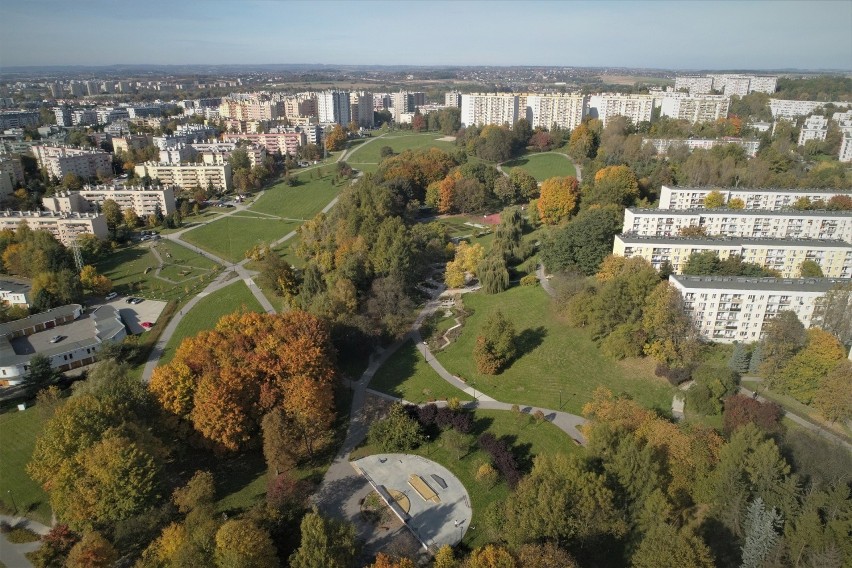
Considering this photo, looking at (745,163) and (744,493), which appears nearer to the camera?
(744,493)

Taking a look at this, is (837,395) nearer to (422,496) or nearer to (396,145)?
(422,496)

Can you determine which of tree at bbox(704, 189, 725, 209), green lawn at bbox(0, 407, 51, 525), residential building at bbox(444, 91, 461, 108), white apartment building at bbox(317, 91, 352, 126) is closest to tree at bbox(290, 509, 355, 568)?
green lawn at bbox(0, 407, 51, 525)

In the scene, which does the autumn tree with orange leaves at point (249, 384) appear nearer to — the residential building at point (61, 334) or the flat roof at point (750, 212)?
the residential building at point (61, 334)

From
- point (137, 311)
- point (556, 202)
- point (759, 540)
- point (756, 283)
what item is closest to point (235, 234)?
point (137, 311)

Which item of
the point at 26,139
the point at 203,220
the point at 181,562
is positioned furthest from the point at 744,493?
the point at 26,139

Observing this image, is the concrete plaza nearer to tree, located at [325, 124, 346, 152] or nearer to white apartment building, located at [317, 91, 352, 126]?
tree, located at [325, 124, 346, 152]

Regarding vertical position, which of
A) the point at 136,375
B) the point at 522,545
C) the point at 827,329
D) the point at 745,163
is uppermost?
the point at 745,163

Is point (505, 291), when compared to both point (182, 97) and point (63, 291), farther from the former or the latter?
point (182, 97)
